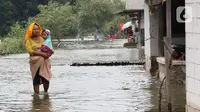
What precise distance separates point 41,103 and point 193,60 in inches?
167

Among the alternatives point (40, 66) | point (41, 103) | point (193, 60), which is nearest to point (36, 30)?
point (40, 66)

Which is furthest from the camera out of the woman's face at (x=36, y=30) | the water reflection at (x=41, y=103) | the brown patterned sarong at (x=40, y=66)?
the brown patterned sarong at (x=40, y=66)

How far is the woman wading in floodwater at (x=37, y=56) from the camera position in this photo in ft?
38.7

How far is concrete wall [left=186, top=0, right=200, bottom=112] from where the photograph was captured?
727cm

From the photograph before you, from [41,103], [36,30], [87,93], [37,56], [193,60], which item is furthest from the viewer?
[87,93]

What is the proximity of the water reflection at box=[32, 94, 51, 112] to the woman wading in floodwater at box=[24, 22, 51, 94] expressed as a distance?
43 centimetres

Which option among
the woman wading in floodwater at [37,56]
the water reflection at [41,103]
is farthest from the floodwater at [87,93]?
the woman wading in floodwater at [37,56]

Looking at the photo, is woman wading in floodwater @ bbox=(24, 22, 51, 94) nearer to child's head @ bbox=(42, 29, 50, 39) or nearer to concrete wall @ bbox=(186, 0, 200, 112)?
child's head @ bbox=(42, 29, 50, 39)

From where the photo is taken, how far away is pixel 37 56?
11891 mm

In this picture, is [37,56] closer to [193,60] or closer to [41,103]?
[41,103]

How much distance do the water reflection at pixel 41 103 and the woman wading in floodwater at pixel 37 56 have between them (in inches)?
16.7

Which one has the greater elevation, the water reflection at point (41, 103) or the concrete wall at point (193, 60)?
the concrete wall at point (193, 60)

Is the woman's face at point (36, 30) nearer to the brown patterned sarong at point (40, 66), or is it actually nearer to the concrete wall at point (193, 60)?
the brown patterned sarong at point (40, 66)

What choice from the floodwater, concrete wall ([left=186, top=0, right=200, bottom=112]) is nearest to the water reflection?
the floodwater
